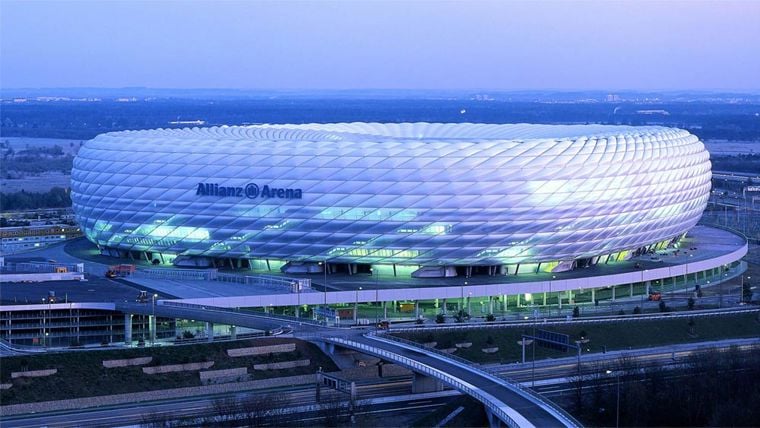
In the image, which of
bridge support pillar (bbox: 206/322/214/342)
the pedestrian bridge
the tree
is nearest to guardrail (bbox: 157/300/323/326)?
bridge support pillar (bbox: 206/322/214/342)

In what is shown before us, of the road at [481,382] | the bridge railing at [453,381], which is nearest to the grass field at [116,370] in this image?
the bridge railing at [453,381]

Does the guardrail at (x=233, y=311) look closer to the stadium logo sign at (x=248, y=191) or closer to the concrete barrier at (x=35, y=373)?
the stadium logo sign at (x=248, y=191)

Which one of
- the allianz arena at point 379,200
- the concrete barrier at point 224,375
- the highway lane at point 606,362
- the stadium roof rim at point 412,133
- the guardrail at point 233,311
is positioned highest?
the stadium roof rim at point 412,133

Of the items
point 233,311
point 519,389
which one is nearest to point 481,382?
point 519,389

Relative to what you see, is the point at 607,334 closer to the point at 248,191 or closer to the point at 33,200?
the point at 248,191

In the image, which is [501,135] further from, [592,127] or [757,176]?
[757,176]

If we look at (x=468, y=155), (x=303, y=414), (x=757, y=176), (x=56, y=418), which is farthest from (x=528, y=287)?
(x=757, y=176)
